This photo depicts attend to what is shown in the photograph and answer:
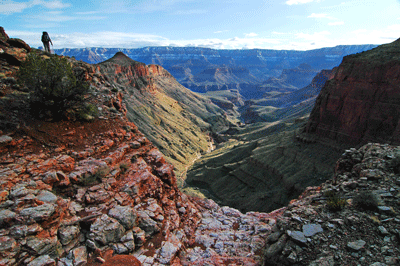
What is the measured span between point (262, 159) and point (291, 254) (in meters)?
57.3

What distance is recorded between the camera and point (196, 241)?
16.1 m

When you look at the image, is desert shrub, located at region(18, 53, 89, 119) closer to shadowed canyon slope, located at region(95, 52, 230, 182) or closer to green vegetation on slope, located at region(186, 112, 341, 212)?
green vegetation on slope, located at region(186, 112, 341, 212)

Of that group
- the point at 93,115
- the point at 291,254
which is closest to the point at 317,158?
the point at 291,254

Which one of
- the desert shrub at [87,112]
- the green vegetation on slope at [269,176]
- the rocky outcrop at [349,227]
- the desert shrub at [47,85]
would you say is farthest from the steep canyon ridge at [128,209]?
the green vegetation on slope at [269,176]

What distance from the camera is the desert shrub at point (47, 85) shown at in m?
15.2

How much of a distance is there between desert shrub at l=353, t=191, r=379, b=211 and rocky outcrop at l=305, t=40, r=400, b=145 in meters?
45.1

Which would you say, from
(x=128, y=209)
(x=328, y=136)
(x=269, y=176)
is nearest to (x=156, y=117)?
(x=269, y=176)

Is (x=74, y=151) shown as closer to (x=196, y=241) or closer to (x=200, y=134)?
(x=196, y=241)

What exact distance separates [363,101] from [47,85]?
211 ft

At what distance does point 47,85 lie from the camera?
15727 mm

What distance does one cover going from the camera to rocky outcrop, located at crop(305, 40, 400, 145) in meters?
46.2

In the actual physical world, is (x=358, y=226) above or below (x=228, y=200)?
above

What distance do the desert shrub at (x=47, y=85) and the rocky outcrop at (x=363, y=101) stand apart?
2337 inches

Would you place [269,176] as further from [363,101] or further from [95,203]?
[95,203]
